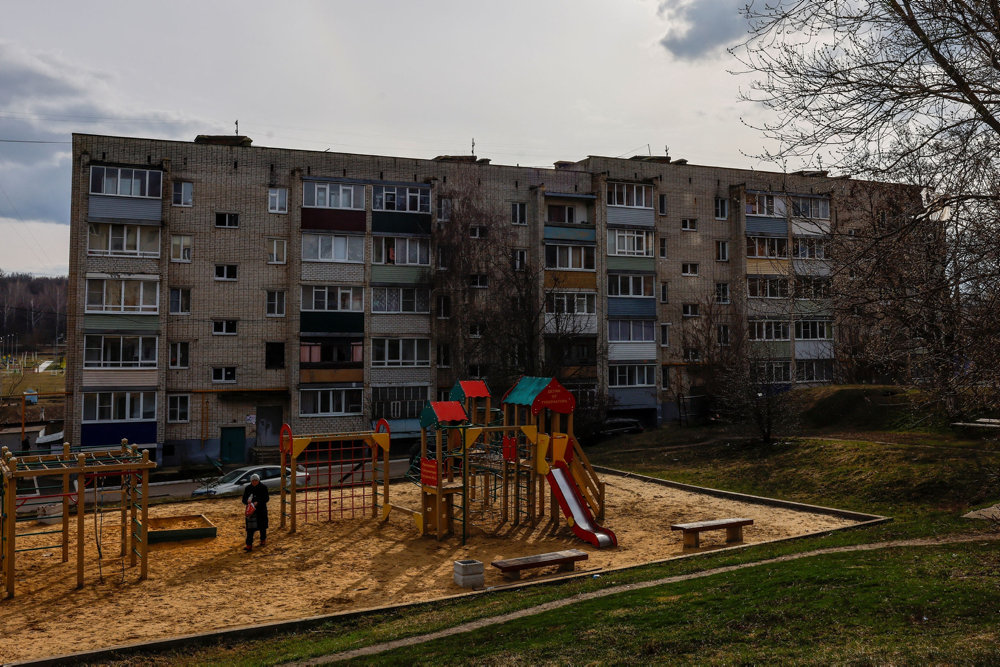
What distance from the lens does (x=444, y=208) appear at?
142 feet

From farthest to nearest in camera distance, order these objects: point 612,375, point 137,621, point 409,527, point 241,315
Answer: point 612,375 → point 241,315 → point 409,527 → point 137,621

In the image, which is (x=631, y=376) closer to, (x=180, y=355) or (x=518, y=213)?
(x=518, y=213)

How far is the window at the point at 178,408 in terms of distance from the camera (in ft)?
126

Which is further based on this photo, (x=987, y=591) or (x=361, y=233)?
(x=361, y=233)

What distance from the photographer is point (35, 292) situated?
149m

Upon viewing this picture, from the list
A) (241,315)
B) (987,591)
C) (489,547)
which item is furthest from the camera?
(241,315)

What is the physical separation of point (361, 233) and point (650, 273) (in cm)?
1705

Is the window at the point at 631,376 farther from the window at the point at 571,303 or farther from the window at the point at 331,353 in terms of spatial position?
the window at the point at 331,353

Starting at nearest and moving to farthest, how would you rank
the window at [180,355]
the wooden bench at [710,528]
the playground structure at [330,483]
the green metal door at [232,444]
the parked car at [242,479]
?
the wooden bench at [710,528] → the playground structure at [330,483] → the parked car at [242,479] → the window at [180,355] → the green metal door at [232,444]

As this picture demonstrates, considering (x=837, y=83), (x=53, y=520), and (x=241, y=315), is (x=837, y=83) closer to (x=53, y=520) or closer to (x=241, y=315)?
(x=53, y=520)

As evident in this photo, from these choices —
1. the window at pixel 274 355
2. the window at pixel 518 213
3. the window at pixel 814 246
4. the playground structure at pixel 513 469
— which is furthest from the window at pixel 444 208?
the window at pixel 814 246

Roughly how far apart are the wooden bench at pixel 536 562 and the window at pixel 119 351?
91.8 ft

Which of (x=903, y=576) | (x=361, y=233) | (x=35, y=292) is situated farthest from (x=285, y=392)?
(x=35, y=292)

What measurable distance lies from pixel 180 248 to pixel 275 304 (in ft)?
17.1
